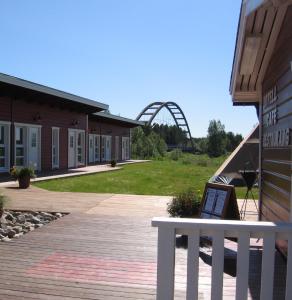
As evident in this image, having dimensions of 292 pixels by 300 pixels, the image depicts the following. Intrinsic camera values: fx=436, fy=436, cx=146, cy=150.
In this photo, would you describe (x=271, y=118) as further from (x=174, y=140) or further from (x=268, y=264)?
(x=174, y=140)

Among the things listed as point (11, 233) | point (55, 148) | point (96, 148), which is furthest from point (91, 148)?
point (11, 233)

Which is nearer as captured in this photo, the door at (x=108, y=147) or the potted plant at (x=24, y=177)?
the potted plant at (x=24, y=177)

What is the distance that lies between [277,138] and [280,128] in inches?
8.7

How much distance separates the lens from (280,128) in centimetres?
488

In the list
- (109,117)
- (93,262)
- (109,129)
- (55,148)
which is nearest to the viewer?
(93,262)

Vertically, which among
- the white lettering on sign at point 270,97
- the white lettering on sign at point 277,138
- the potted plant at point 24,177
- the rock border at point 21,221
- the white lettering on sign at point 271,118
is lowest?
the rock border at point 21,221

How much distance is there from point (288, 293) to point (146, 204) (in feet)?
23.9

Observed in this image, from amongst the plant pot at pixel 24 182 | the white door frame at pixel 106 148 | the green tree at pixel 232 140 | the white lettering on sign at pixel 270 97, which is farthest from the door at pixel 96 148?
the green tree at pixel 232 140

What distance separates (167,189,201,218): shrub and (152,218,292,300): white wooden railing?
409 centimetres

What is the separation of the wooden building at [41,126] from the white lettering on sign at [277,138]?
32.9 feet

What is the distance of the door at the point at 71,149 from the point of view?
2132 centimetres

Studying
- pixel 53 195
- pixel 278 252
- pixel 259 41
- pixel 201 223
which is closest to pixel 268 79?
pixel 259 41

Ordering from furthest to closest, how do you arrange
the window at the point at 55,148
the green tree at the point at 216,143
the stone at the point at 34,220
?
the green tree at the point at 216,143
the window at the point at 55,148
the stone at the point at 34,220

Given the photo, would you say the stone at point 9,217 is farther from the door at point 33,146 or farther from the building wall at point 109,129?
the building wall at point 109,129
